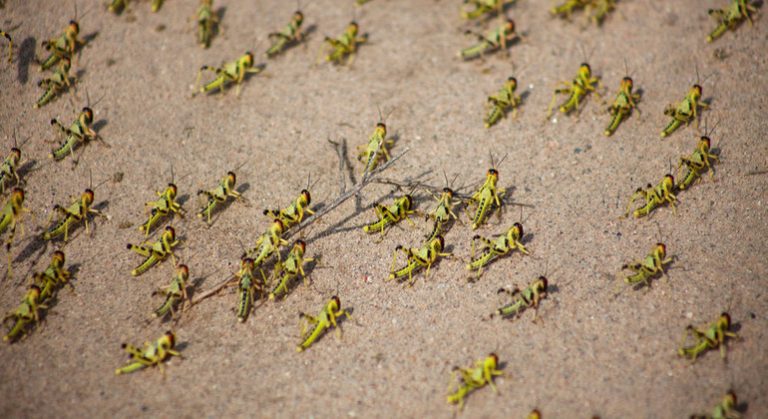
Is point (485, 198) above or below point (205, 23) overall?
below

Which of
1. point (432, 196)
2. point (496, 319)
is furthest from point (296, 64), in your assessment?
point (496, 319)

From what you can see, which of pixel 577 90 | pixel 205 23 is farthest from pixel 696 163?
pixel 205 23

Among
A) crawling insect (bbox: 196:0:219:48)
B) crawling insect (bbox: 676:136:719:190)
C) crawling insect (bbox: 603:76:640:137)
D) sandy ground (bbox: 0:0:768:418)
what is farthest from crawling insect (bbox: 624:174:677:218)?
crawling insect (bbox: 196:0:219:48)

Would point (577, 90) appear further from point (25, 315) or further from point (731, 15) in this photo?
point (25, 315)

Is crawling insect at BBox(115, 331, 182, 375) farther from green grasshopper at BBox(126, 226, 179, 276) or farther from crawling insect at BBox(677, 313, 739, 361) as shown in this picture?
crawling insect at BBox(677, 313, 739, 361)

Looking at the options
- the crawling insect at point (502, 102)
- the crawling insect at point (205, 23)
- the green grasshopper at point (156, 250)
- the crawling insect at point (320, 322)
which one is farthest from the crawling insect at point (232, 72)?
the crawling insect at point (320, 322)

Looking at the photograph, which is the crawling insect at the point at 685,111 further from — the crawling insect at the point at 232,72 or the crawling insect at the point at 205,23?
the crawling insect at the point at 205,23
